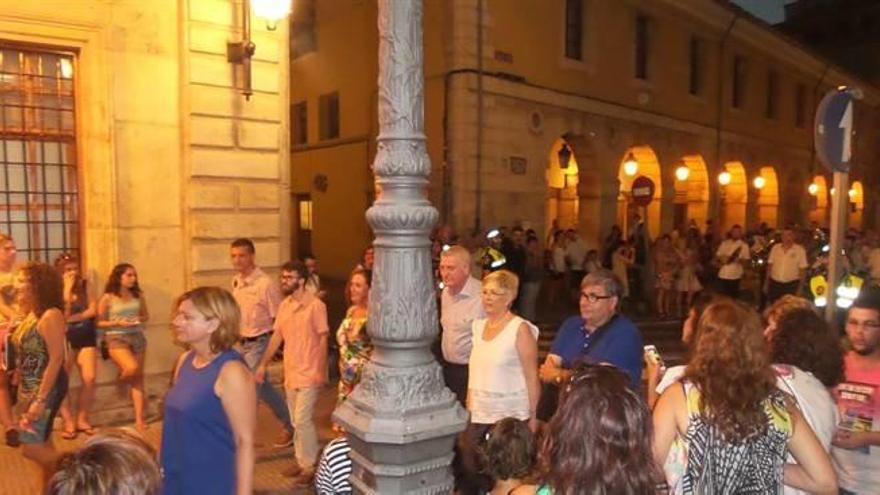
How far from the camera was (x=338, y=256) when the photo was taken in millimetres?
19125

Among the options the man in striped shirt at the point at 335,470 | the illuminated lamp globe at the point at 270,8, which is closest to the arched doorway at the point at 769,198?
the illuminated lamp globe at the point at 270,8

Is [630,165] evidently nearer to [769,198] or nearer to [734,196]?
[734,196]

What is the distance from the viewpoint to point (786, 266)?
1127 cm

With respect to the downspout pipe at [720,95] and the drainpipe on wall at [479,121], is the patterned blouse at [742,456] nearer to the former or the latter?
the drainpipe on wall at [479,121]

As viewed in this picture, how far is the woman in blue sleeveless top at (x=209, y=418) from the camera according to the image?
120 inches

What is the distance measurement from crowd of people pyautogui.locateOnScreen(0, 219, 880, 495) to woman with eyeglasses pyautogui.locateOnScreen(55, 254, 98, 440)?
0.66 meters

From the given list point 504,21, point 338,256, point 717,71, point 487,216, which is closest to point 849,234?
point 487,216

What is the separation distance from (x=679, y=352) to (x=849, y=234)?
496 cm

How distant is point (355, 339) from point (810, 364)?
3.10 metres

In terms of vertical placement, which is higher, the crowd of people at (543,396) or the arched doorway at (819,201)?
the arched doorway at (819,201)

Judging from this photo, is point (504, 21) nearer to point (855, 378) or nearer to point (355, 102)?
point (355, 102)

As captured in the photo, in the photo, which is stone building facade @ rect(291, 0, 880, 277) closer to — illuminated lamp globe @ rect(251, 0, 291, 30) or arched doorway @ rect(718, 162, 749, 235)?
arched doorway @ rect(718, 162, 749, 235)

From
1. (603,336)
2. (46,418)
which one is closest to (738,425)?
(603,336)

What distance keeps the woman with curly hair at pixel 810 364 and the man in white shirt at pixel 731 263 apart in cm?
1073
